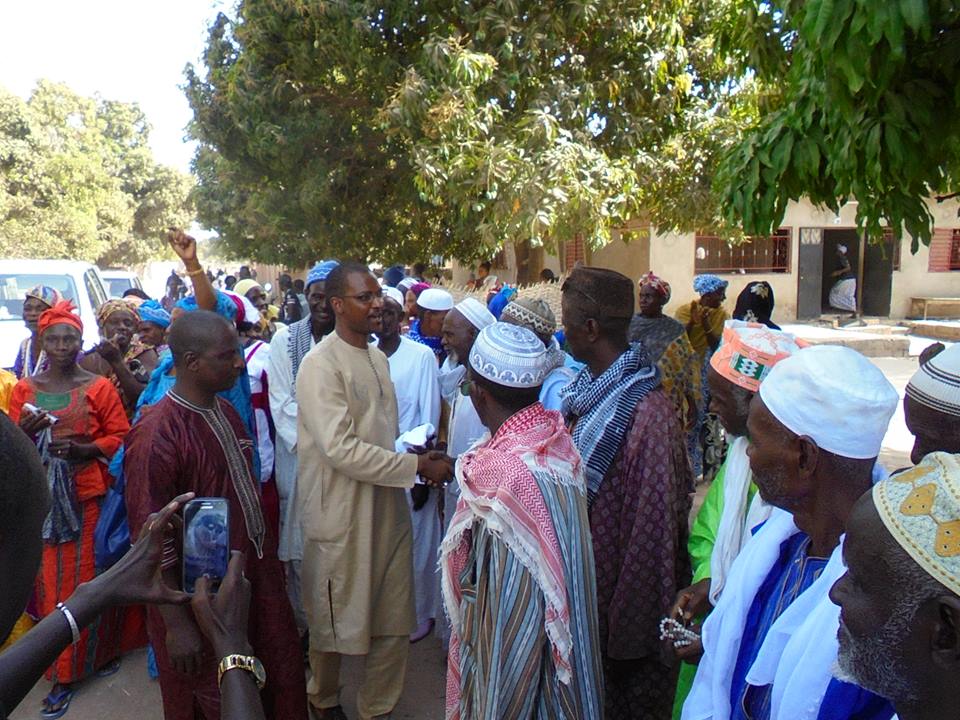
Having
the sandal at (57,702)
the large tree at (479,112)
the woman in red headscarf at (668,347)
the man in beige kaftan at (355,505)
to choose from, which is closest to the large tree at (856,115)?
the woman in red headscarf at (668,347)

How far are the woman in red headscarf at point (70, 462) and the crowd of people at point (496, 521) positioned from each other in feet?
0.05

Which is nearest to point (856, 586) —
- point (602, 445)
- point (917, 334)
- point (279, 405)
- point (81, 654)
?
point (602, 445)

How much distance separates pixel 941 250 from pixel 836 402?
68.1ft

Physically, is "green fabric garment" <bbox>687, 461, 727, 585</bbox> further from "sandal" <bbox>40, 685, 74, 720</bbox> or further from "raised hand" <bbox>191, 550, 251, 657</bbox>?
"sandal" <bbox>40, 685, 74, 720</bbox>

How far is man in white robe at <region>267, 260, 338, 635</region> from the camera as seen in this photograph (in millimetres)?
4090

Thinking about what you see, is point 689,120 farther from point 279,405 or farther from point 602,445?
point 602,445

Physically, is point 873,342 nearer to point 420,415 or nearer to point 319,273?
point 420,415

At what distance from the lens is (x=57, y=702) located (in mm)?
3818

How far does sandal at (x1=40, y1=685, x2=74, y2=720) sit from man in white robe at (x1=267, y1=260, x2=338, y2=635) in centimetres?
118

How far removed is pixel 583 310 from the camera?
2.76 meters

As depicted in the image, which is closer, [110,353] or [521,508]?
[521,508]

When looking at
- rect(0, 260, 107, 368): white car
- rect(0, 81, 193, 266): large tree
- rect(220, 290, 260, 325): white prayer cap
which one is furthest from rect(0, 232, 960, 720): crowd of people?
rect(0, 81, 193, 266): large tree

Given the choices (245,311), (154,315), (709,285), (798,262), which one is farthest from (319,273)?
(798,262)

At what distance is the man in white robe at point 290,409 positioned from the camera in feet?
13.4
